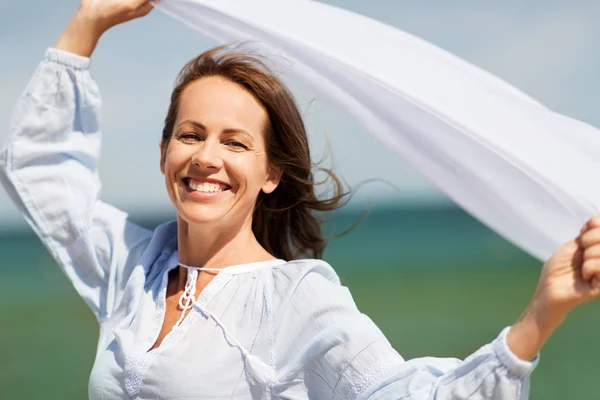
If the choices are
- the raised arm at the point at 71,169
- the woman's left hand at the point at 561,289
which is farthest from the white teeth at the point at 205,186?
the woman's left hand at the point at 561,289

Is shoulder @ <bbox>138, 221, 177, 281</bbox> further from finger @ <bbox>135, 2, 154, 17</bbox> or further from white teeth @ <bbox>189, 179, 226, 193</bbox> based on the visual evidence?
finger @ <bbox>135, 2, 154, 17</bbox>

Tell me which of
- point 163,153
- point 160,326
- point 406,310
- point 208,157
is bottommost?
point 406,310

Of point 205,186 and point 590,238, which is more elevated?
point 590,238

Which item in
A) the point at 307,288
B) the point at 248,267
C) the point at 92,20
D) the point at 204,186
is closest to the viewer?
the point at 307,288

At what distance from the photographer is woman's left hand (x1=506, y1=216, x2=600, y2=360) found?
209cm

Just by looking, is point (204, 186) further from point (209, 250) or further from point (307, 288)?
point (307, 288)

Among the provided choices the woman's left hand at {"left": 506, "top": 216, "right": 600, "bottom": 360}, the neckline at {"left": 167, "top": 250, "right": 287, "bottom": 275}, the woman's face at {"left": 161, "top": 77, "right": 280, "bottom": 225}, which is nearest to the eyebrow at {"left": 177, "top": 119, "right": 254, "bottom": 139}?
the woman's face at {"left": 161, "top": 77, "right": 280, "bottom": 225}

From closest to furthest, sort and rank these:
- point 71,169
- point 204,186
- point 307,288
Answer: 1. point 307,288
2. point 204,186
3. point 71,169

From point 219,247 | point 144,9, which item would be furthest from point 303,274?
point 144,9

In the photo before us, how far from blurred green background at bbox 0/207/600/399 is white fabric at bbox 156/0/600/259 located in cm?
106

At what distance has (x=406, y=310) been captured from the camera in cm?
1738

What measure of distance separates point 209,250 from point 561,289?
1251 millimetres

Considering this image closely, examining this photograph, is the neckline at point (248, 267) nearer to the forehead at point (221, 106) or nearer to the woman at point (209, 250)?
the woman at point (209, 250)

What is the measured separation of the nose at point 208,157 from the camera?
9.31ft
